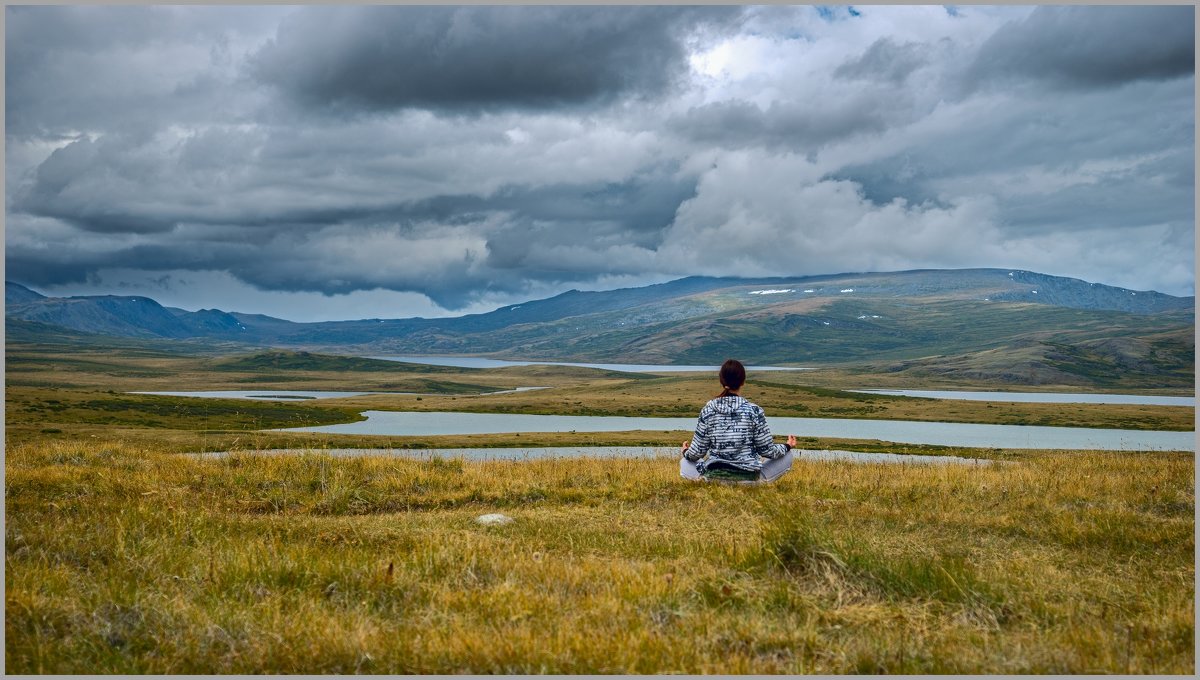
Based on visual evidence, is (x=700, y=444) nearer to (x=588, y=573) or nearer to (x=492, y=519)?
(x=492, y=519)

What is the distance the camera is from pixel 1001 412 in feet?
416

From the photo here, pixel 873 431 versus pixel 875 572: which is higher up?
pixel 875 572

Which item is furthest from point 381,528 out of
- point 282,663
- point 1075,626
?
point 1075,626

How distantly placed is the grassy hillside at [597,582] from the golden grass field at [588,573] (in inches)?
1.3

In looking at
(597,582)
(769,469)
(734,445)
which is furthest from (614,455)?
(597,582)

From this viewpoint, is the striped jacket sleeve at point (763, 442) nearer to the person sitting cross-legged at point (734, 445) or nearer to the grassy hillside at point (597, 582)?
the person sitting cross-legged at point (734, 445)

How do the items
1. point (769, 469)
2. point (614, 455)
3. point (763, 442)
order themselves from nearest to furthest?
1. point (763, 442)
2. point (769, 469)
3. point (614, 455)

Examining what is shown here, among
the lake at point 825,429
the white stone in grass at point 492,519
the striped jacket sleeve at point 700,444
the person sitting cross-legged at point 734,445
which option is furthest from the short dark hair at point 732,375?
the lake at point 825,429

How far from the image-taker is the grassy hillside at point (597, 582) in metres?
6.77

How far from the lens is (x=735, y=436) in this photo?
53.6 ft

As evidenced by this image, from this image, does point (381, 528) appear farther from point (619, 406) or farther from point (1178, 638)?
point (619, 406)

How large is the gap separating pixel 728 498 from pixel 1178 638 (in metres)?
8.13

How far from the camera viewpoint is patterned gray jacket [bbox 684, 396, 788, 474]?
637 inches

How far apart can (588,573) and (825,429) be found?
9187cm
